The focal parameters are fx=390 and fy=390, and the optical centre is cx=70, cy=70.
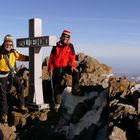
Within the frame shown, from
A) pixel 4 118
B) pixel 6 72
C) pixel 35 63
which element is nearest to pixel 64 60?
pixel 35 63

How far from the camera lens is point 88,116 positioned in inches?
676

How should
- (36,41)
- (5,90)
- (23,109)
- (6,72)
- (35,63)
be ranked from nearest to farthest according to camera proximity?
(6,72) < (5,90) < (23,109) < (36,41) < (35,63)

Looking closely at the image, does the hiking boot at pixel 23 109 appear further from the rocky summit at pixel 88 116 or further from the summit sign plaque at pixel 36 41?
the summit sign plaque at pixel 36 41

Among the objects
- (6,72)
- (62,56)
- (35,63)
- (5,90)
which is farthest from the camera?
(35,63)

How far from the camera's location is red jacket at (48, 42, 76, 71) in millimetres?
18500

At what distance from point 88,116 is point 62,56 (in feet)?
10.6

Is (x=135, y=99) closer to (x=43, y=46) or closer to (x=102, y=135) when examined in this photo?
(x=102, y=135)

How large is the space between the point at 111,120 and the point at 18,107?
5.73 meters

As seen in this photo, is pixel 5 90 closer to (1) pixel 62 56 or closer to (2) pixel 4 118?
(2) pixel 4 118

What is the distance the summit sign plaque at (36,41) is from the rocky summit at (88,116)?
7.80ft

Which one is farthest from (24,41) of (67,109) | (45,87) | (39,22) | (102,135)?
(102,135)

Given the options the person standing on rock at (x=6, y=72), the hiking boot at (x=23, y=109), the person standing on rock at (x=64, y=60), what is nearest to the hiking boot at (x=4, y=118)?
the person standing on rock at (x=6, y=72)

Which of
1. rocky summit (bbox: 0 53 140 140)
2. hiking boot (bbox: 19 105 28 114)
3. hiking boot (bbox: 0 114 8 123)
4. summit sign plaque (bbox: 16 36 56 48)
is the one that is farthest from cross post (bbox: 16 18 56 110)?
hiking boot (bbox: 0 114 8 123)

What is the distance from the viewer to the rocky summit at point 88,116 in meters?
15.1
